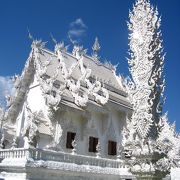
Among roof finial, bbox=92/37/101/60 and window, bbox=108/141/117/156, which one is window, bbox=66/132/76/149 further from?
roof finial, bbox=92/37/101/60

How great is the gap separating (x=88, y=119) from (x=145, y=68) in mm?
10978

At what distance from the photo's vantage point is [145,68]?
991 centimetres

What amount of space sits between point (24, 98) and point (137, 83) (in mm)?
13217

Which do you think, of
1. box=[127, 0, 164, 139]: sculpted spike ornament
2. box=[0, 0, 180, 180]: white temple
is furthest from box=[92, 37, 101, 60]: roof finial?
box=[127, 0, 164, 139]: sculpted spike ornament

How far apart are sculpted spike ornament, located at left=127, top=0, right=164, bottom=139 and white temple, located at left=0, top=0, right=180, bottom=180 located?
0.03 meters

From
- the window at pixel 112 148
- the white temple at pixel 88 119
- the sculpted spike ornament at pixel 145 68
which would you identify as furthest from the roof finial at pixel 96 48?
the sculpted spike ornament at pixel 145 68

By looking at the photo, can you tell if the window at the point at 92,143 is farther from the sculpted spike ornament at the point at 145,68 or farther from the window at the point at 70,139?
the sculpted spike ornament at the point at 145,68

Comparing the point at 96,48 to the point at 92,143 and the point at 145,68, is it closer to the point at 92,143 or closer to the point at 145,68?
the point at 92,143

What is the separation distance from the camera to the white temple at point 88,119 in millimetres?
9406

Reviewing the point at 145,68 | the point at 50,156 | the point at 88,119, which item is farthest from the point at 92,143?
the point at 145,68

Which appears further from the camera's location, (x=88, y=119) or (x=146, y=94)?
(x=88, y=119)

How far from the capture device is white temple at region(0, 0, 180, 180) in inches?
370

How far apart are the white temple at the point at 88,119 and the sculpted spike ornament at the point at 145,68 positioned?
29 millimetres

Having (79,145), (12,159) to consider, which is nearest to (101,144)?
(79,145)
